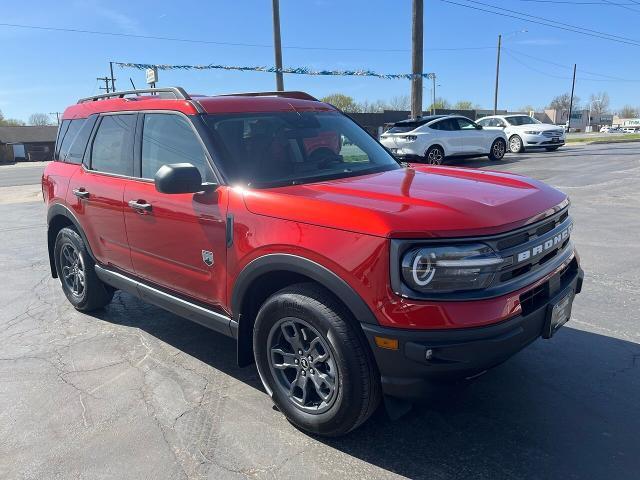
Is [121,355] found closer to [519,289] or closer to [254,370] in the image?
[254,370]

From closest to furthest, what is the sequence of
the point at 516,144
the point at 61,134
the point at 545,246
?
the point at 545,246 → the point at 61,134 → the point at 516,144

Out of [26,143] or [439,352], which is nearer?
[439,352]

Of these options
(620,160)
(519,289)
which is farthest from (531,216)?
(620,160)

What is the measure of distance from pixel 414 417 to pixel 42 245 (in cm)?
742

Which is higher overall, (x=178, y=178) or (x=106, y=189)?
(x=178, y=178)

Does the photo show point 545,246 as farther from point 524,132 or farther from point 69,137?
point 524,132

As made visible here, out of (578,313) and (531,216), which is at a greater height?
(531,216)

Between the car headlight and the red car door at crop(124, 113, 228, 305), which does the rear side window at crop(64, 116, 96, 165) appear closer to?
the red car door at crop(124, 113, 228, 305)

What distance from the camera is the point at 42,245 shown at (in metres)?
8.48

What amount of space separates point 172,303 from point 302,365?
129 cm

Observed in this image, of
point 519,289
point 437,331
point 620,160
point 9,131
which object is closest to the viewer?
point 437,331

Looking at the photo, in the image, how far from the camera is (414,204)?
8.76 feet

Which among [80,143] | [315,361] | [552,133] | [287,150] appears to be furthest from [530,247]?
[552,133]

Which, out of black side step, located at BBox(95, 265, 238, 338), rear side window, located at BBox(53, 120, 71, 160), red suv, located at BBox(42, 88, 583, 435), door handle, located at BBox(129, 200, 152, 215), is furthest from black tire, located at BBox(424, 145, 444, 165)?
door handle, located at BBox(129, 200, 152, 215)
